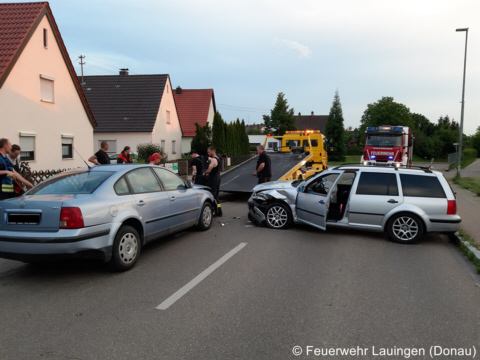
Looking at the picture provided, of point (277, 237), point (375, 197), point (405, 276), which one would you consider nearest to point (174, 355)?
point (405, 276)

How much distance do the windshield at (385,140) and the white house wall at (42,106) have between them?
16.1 metres

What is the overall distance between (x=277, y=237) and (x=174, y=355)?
16.0 feet

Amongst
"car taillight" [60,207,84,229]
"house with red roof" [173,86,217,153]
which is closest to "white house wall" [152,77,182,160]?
"house with red roof" [173,86,217,153]

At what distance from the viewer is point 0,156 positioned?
7387 millimetres

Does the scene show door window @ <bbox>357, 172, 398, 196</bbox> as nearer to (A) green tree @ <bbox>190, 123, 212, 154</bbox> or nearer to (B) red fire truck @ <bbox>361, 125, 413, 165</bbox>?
(B) red fire truck @ <bbox>361, 125, 413, 165</bbox>

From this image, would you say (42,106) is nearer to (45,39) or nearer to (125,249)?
(45,39)

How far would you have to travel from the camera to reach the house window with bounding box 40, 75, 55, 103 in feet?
57.5

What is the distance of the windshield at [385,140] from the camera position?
23609 mm

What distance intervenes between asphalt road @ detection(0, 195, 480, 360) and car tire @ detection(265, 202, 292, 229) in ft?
5.28

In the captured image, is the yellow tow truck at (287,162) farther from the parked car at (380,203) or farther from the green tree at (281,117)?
the green tree at (281,117)

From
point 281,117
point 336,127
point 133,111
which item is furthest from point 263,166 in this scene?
point 336,127

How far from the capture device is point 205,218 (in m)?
→ 8.63

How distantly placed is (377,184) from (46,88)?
50.5 feet

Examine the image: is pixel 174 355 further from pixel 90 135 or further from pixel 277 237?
pixel 90 135
